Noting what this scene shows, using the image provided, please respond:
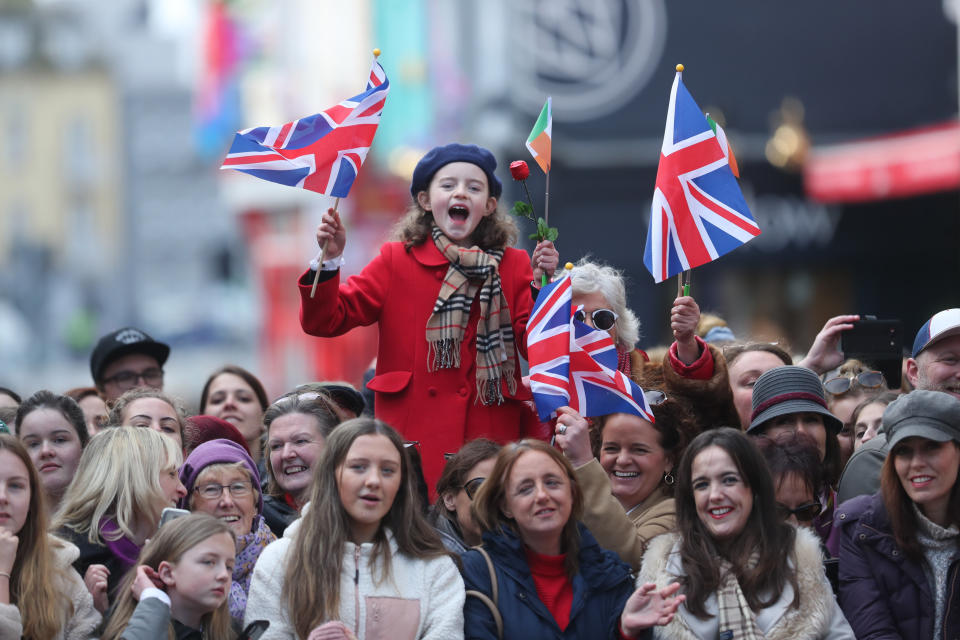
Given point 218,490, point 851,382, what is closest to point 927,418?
point 851,382

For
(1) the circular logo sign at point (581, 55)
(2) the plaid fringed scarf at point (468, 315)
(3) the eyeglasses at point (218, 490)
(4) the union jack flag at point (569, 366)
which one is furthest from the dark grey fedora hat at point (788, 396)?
(1) the circular logo sign at point (581, 55)

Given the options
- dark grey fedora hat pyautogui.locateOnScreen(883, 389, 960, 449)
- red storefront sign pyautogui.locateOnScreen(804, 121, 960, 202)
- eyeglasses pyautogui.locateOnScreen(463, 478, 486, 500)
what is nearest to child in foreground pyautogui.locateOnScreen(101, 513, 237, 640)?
eyeglasses pyautogui.locateOnScreen(463, 478, 486, 500)

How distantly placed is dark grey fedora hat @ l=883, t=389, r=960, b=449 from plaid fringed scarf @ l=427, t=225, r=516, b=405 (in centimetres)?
163

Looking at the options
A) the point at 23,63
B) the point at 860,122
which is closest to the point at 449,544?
the point at 860,122

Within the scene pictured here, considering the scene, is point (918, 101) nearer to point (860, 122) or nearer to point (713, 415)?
point (860, 122)

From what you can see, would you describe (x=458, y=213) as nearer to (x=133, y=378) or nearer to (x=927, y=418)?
(x=927, y=418)

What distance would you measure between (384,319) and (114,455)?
4.19 ft

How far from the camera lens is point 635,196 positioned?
2244cm

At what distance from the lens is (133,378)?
26.9ft

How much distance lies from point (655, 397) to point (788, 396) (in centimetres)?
54

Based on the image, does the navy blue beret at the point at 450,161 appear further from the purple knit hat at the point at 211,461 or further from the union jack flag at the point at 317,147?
the purple knit hat at the point at 211,461

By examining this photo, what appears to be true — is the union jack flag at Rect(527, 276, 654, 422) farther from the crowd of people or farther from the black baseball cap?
the black baseball cap

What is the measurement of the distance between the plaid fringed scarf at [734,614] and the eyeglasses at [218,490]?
1.91 m

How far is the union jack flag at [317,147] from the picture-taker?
6.59 m
